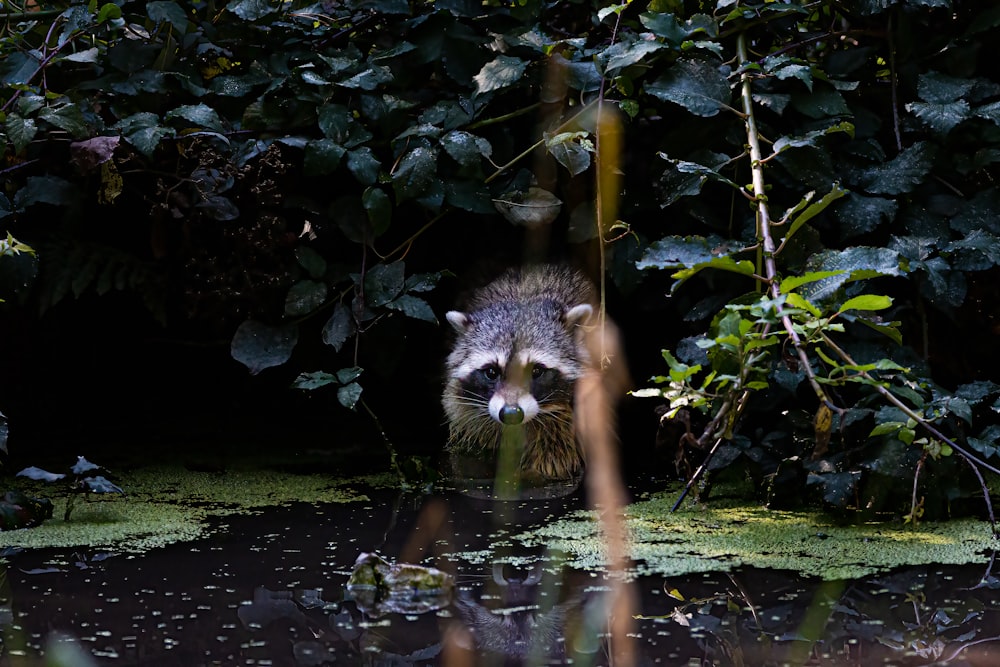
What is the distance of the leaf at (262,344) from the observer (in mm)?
3982

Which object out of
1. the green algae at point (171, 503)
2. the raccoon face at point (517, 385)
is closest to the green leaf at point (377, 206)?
the raccoon face at point (517, 385)

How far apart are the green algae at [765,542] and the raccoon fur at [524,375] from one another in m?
0.78

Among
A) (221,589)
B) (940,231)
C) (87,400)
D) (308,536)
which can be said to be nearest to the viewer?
(221,589)

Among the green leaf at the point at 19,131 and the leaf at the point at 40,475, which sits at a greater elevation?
the green leaf at the point at 19,131

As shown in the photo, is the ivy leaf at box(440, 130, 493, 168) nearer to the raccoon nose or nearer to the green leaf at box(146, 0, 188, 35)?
the raccoon nose

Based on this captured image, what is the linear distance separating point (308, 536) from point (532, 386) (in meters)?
1.29

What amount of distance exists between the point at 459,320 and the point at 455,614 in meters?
2.02

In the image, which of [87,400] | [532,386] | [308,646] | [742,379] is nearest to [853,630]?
[742,379]

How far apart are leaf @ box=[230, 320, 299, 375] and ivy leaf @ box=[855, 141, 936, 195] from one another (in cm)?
218

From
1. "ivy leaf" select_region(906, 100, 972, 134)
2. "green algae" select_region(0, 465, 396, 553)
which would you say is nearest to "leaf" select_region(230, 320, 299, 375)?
"green algae" select_region(0, 465, 396, 553)

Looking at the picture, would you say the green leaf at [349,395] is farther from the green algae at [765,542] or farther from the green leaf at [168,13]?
the green leaf at [168,13]

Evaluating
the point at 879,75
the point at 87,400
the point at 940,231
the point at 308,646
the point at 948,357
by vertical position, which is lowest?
the point at 308,646

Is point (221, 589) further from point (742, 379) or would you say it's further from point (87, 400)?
point (87, 400)

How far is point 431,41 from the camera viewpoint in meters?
4.20
